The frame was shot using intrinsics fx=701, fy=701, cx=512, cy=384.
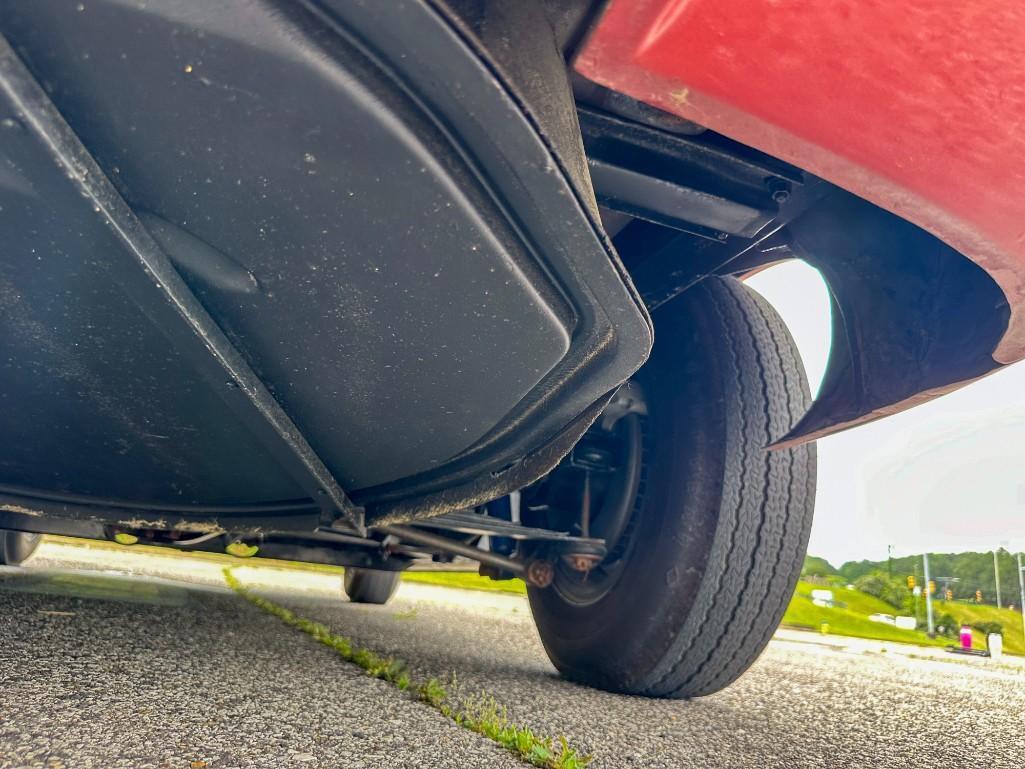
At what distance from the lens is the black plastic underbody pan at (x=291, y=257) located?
535 millimetres

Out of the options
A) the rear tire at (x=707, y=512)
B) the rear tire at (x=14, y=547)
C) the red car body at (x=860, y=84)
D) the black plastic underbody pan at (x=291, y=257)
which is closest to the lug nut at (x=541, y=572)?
the rear tire at (x=707, y=512)

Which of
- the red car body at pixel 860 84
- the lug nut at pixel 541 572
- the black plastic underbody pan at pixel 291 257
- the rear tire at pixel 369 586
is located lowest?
the rear tire at pixel 369 586

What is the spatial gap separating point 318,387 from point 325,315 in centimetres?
16

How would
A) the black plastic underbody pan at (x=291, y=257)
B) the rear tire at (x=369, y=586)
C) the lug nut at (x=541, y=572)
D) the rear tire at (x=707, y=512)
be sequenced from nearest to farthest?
the black plastic underbody pan at (x=291, y=257)
the rear tire at (x=707, y=512)
the lug nut at (x=541, y=572)
the rear tire at (x=369, y=586)

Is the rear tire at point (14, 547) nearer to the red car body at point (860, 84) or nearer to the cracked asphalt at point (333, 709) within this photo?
the cracked asphalt at point (333, 709)

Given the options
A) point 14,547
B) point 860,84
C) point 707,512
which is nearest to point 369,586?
point 14,547

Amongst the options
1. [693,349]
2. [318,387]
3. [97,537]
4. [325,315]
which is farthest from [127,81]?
[97,537]

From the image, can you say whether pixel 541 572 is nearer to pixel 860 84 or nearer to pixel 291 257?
pixel 291 257

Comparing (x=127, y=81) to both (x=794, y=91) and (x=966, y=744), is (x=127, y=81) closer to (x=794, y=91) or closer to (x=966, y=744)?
(x=794, y=91)

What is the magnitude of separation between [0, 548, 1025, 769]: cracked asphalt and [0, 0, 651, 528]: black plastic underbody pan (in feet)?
A: 1.08

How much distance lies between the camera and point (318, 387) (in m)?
0.94

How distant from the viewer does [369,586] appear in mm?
3996

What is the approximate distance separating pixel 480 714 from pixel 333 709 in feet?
0.83

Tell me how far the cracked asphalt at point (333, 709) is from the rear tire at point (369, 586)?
5.56ft
